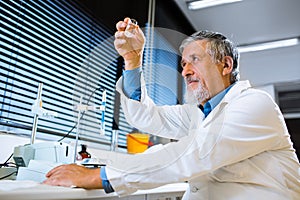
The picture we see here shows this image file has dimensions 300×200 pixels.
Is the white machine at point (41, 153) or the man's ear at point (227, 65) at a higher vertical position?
the man's ear at point (227, 65)

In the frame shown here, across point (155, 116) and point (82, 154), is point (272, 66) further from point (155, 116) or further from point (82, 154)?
point (82, 154)

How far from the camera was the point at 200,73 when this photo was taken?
1.35 meters

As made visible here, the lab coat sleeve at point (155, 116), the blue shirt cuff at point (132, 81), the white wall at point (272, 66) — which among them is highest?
the white wall at point (272, 66)

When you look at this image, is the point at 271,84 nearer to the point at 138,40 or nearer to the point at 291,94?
the point at 291,94

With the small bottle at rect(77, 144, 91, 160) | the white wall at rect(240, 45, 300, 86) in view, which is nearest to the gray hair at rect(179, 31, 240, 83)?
the small bottle at rect(77, 144, 91, 160)

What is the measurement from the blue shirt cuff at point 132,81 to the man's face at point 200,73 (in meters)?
0.21

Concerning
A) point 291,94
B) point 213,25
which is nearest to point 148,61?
point 213,25

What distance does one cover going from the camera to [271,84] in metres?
3.94

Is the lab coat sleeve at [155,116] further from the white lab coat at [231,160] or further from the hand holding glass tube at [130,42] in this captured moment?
the white lab coat at [231,160]

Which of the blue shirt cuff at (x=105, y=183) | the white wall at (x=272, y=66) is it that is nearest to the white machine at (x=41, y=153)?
the blue shirt cuff at (x=105, y=183)

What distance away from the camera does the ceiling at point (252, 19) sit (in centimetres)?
312

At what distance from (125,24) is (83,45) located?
2.59ft

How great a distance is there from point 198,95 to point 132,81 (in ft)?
1.00

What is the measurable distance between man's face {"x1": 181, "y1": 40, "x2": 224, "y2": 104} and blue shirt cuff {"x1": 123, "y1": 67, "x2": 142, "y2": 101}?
21 centimetres
